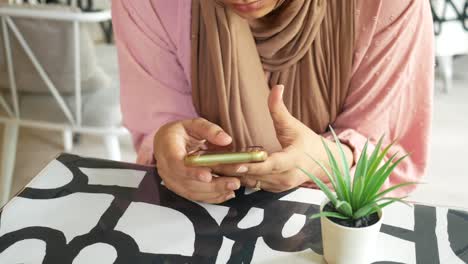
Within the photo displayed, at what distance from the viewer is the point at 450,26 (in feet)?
7.31

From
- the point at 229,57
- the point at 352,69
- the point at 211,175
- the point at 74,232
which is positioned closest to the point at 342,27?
the point at 352,69

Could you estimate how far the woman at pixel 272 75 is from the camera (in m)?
0.82

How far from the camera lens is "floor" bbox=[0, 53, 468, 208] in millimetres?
1895

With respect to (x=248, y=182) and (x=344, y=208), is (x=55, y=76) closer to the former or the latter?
(x=248, y=182)

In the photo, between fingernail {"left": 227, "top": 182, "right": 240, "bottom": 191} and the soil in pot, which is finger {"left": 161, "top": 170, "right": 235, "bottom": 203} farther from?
the soil in pot

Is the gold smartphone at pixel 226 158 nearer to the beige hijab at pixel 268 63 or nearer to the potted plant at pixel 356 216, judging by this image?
the potted plant at pixel 356 216

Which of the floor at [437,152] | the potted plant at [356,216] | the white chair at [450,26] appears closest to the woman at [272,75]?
the potted plant at [356,216]

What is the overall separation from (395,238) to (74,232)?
1.43 ft

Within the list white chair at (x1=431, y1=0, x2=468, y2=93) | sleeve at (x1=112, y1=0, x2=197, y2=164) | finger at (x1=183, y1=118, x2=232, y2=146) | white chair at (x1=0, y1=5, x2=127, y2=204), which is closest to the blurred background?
white chair at (x1=0, y1=5, x2=127, y2=204)

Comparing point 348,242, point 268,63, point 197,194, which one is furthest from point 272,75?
point 348,242

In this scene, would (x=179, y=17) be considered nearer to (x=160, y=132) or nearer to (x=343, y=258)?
(x=160, y=132)

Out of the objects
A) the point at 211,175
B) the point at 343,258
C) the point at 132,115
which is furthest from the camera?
the point at 132,115

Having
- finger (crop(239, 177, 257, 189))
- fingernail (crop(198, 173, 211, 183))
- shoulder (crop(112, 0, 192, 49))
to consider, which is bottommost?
finger (crop(239, 177, 257, 189))

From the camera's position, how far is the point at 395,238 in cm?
69
